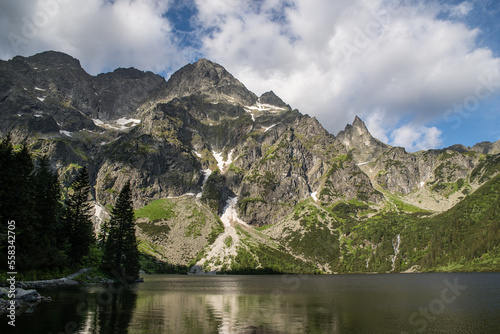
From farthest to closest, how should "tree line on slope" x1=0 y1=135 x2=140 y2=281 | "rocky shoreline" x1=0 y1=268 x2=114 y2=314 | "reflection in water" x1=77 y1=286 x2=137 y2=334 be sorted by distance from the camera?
"tree line on slope" x1=0 y1=135 x2=140 y2=281
"rocky shoreline" x1=0 y1=268 x2=114 y2=314
"reflection in water" x1=77 y1=286 x2=137 y2=334

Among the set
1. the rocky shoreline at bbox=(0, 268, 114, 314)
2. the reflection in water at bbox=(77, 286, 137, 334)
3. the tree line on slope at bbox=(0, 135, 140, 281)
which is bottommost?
the reflection in water at bbox=(77, 286, 137, 334)

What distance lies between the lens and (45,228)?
216ft

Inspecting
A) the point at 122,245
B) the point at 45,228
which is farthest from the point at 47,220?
the point at 122,245

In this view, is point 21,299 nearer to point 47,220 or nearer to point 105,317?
point 105,317

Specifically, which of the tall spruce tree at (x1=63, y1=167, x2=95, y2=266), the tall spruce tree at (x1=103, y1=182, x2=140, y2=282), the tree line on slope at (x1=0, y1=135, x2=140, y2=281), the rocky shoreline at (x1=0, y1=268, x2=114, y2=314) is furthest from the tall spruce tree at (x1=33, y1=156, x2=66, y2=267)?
the tall spruce tree at (x1=103, y1=182, x2=140, y2=282)

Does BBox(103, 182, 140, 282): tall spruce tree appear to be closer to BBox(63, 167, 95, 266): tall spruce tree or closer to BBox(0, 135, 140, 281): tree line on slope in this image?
BBox(0, 135, 140, 281): tree line on slope

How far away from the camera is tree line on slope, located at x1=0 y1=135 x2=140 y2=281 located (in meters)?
52.2

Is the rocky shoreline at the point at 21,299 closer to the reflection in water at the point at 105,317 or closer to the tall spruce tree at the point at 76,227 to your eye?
the reflection in water at the point at 105,317

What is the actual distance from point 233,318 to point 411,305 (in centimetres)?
3525

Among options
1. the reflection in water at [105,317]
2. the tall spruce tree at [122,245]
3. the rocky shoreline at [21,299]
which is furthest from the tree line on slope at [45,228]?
the reflection in water at [105,317]

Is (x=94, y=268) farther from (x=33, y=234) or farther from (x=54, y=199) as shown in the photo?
(x=33, y=234)

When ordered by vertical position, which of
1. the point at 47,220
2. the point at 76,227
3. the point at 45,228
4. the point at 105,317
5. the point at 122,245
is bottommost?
the point at 105,317

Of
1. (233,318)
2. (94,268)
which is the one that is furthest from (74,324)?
(94,268)

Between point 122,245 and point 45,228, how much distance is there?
31.7m
